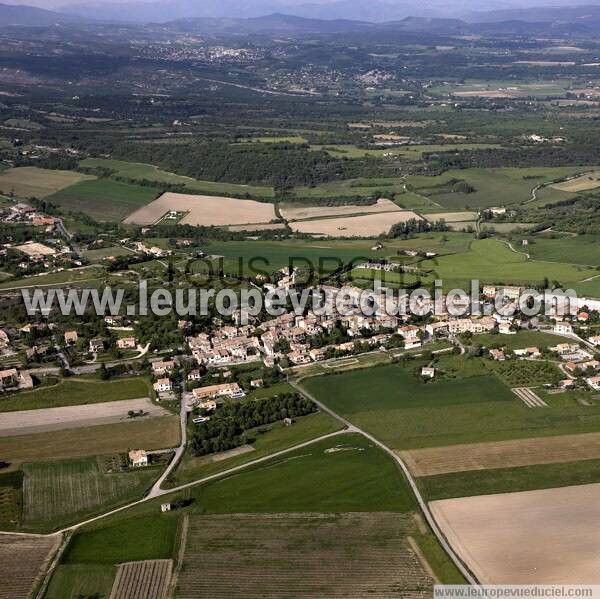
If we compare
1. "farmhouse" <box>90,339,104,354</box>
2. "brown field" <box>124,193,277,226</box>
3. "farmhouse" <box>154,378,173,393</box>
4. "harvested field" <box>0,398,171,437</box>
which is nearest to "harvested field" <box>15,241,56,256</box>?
"brown field" <box>124,193,277,226</box>

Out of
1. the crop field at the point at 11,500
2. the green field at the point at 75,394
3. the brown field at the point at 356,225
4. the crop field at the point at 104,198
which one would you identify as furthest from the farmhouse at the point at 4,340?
the crop field at the point at 104,198

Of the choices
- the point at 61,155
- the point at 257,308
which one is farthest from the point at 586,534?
the point at 61,155

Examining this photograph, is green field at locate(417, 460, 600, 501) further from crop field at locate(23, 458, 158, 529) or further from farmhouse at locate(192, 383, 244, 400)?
farmhouse at locate(192, 383, 244, 400)

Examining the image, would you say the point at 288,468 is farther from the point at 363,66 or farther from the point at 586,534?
the point at 363,66

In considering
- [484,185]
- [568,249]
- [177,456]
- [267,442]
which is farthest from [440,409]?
[484,185]

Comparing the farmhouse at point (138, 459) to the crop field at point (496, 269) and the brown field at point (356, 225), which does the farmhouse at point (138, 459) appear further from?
the brown field at point (356, 225)

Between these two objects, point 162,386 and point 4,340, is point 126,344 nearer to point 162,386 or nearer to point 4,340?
point 162,386
